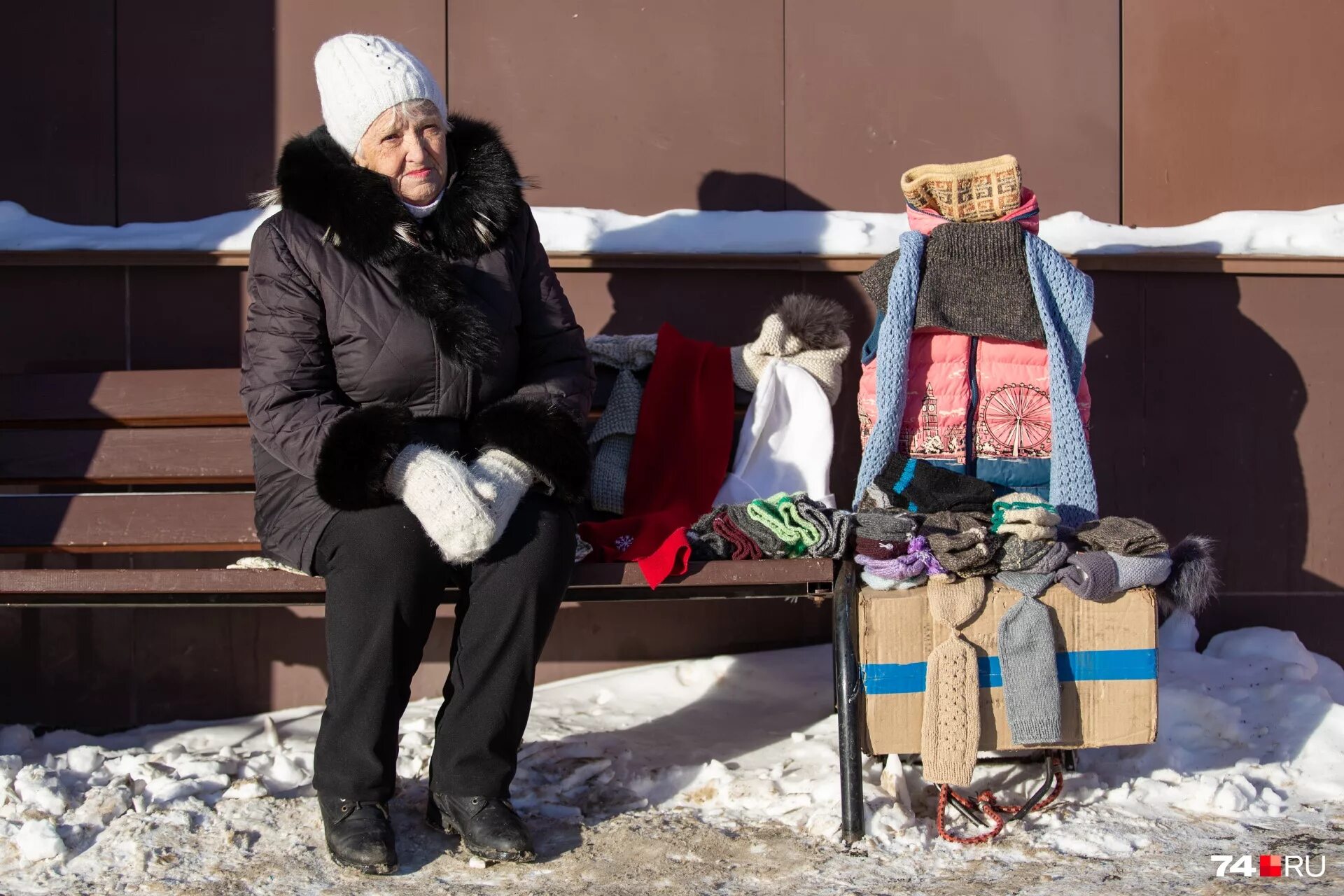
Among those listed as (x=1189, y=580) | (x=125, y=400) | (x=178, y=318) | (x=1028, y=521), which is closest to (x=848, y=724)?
(x=1028, y=521)

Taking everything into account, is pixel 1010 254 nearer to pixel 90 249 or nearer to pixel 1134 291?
pixel 1134 291

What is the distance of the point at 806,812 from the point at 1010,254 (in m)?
1.62

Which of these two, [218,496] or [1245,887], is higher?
[218,496]

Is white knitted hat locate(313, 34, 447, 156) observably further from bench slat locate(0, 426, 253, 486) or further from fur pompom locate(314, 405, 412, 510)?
bench slat locate(0, 426, 253, 486)

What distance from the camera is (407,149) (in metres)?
3.22

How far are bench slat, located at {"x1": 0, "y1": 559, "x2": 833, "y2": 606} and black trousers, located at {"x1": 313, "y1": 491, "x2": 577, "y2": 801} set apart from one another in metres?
0.21

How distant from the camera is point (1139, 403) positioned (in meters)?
4.34

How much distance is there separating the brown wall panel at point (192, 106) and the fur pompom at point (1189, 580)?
3.04 metres

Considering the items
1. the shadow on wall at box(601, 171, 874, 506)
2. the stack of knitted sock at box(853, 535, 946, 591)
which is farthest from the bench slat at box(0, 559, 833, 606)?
the shadow on wall at box(601, 171, 874, 506)

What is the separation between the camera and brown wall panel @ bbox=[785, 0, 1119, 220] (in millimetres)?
4363

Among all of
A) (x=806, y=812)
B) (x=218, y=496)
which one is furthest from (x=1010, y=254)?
(x=218, y=496)

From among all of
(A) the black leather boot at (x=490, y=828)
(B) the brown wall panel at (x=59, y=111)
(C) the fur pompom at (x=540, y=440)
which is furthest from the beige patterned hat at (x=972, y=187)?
(B) the brown wall panel at (x=59, y=111)

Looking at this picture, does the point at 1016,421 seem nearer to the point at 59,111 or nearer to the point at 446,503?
the point at 446,503

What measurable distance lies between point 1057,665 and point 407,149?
2.00m
